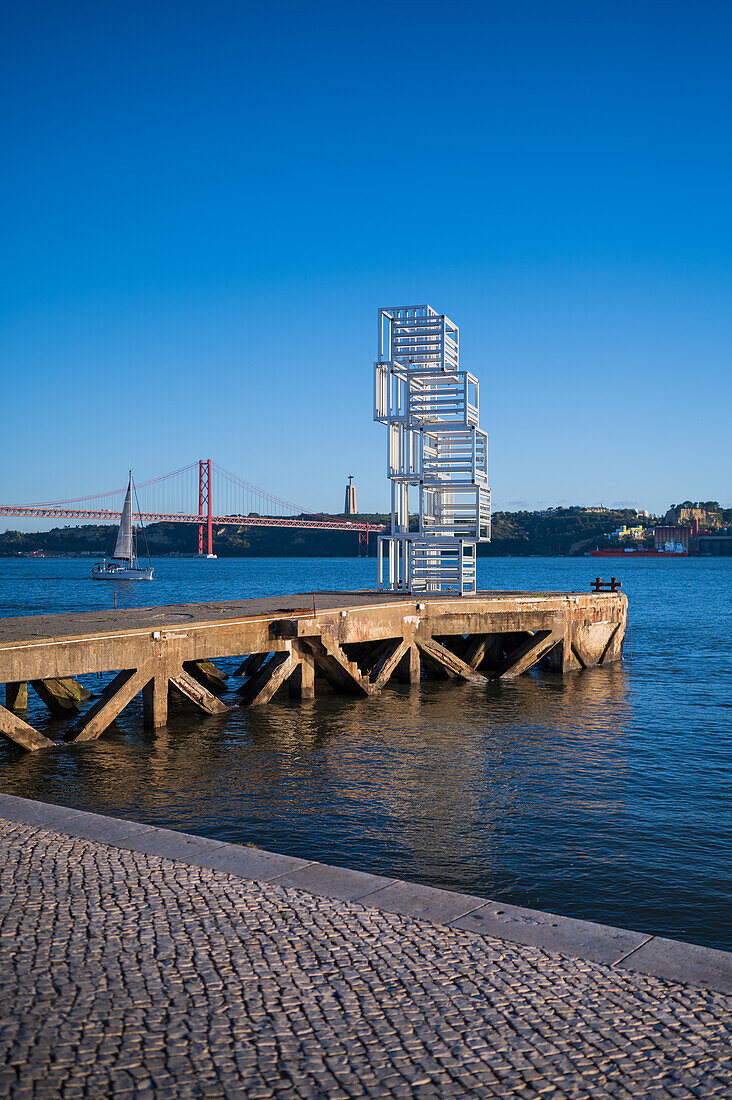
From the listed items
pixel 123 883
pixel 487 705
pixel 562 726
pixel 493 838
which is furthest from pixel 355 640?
pixel 123 883

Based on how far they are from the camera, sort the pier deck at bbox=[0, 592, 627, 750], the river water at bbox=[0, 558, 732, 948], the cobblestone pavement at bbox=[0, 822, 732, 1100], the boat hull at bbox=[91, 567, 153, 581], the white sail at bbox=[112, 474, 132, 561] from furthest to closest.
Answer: the white sail at bbox=[112, 474, 132, 561] → the boat hull at bbox=[91, 567, 153, 581] → the pier deck at bbox=[0, 592, 627, 750] → the river water at bbox=[0, 558, 732, 948] → the cobblestone pavement at bbox=[0, 822, 732, 1100]

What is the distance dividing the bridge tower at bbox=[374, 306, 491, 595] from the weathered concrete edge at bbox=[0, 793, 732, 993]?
1800cm

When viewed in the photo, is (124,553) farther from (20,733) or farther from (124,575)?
(20,733)

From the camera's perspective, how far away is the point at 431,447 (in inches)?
1056

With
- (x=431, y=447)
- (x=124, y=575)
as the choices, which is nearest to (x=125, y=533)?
(x=124, y=575)

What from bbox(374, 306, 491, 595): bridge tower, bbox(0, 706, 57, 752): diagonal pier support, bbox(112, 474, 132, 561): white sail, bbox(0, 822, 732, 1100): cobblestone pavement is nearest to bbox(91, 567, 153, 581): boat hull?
bbox(112, 474, 132, 561): white sail

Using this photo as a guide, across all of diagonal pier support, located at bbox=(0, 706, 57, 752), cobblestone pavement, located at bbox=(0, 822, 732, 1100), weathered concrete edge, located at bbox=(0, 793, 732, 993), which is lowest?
diagonal pier support, located at bbox=(0, 706, 57, 752)

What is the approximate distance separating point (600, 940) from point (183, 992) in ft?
8.59

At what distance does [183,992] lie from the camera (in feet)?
16.3

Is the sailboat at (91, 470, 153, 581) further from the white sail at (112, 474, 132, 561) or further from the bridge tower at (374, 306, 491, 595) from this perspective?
the bridge tower at (374, 306, 491, 595)

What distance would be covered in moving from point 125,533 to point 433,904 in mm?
97719

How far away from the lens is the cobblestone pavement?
13.7ft

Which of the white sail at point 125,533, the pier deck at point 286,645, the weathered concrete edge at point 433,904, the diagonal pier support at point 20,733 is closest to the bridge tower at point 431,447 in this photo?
the pier deck at point 286,645

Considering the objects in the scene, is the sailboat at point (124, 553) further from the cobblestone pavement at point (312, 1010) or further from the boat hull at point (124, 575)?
the cobblestone pavement at point (312, 1010)
